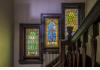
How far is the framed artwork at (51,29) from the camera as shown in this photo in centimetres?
577

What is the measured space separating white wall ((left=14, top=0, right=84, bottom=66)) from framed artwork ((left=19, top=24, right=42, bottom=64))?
154 mm

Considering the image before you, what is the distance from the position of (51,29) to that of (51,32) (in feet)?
0.28

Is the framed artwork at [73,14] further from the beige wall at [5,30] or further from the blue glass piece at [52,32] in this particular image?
the beige wall at [5,30]

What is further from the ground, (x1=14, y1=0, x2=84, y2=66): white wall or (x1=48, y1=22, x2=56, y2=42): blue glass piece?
(x1=14, y1=0, x2=84, y2=66): white wall

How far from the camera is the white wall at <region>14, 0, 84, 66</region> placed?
19.5 feet

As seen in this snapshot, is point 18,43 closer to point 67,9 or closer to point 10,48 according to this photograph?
point 10,48

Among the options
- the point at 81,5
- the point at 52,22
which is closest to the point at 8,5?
the point at 52,22

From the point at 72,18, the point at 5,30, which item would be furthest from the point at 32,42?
the point at 72,18

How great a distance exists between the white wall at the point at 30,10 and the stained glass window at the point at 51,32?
0.93ft

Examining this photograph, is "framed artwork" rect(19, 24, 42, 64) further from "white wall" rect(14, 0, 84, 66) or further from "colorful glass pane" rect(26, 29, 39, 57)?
"white wall" rect(14, 0, 84, 66)

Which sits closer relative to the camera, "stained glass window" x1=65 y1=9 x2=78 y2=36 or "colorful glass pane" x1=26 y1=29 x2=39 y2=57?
"stained glass window" x1=65 y1=9 x2=78 y2=36

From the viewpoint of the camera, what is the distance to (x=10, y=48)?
5645 mm

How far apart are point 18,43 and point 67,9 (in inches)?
65.8

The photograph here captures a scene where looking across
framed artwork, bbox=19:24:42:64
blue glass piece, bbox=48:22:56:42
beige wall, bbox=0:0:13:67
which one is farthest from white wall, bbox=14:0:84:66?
blue glass piece, bbox=48:22:56:42
